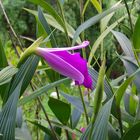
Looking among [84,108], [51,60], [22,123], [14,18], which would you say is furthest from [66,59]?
[14,18]

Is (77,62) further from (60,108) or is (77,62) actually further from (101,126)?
(60,108)

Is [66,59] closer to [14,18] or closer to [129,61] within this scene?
[129,61]

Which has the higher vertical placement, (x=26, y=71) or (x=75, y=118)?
(x=26, y=71)

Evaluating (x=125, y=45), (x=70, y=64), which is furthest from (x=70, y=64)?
(x=125, y=45)

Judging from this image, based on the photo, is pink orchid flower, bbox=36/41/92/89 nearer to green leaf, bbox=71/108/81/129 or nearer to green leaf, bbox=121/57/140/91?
green leaf, bbox=121/57/140/91

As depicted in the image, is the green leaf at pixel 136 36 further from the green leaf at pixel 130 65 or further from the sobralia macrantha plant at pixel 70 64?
the sobralia macrantha plant at pixel 70 64

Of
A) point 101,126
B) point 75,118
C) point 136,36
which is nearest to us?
point 101,126

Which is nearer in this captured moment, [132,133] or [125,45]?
[132,133]
